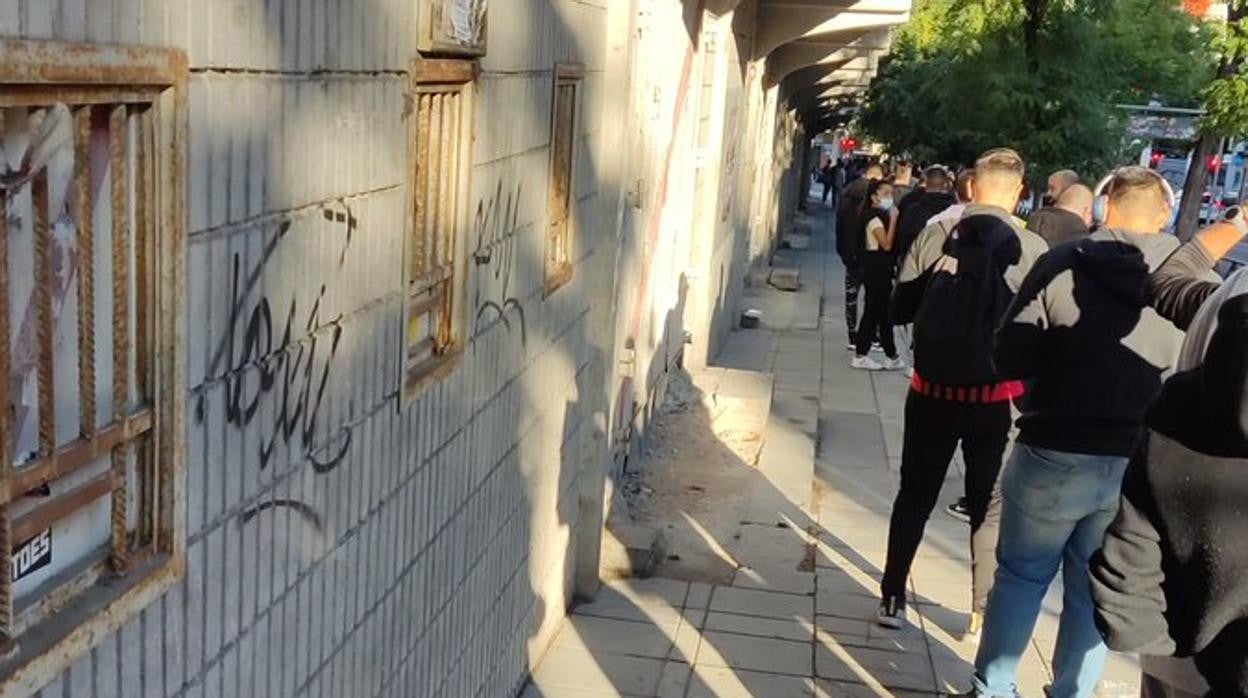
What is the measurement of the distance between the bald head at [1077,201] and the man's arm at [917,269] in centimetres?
251

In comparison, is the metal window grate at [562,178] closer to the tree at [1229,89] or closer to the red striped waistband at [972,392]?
the red striped waistband at [972,392]

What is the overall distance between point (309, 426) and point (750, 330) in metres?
12.1

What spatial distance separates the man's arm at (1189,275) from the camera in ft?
12.6

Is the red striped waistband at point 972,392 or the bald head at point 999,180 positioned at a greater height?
the bald head at point 999,180

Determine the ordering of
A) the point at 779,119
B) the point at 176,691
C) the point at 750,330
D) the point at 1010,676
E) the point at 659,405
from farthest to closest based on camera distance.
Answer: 1. the point at 779,119
2. the point at 750,330
3. the point at 659,405
4. the point at 1010,676
5. the point at 176,691

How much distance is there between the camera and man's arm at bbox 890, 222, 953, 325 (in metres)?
5.59

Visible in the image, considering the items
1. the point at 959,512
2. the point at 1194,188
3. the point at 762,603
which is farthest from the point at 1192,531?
the point at 1194,188

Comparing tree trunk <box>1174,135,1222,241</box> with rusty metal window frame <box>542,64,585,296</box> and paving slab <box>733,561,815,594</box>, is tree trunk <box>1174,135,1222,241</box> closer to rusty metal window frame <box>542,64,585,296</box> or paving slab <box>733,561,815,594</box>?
paving slab <box>733,561,815,594</box>

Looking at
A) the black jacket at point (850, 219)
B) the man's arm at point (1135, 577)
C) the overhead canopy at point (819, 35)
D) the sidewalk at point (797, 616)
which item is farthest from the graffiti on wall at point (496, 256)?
the black jacket at point (850, 219)

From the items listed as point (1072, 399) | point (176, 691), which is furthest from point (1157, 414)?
point (176, 691)

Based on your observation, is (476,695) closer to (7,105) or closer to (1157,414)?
(1157,414)

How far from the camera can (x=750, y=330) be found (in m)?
14.6

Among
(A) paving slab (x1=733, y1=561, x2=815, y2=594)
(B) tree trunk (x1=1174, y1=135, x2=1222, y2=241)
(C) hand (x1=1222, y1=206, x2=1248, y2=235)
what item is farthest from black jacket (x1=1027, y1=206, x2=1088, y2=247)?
(B) tree trunk (x1=1174, y1=135, x2=1222, y2=241)

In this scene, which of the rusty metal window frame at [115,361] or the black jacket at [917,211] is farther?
the black jacket at [917,211]
